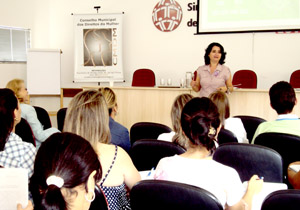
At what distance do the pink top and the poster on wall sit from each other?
9.30 feet

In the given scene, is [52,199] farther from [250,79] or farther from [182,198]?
[250,79]

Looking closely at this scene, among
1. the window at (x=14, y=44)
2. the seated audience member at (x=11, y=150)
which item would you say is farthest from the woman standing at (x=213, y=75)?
the window at (x=14, y=44)

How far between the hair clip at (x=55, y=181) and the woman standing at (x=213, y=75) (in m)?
4.06

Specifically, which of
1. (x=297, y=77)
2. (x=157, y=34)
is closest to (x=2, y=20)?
(x=157, y=34)

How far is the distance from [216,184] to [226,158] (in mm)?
573

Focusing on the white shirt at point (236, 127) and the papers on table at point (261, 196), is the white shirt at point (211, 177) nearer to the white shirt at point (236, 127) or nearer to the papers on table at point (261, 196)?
the papers on table at point (261, 196)

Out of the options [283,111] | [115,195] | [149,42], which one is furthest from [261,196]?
[149,42]

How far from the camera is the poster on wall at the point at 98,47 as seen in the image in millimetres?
7352

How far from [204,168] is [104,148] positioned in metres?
0.57

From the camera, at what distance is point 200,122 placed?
162 cm

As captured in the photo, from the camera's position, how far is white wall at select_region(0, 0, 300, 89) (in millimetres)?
6473

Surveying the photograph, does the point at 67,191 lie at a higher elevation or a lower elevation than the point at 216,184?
higher

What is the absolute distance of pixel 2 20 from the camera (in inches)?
282

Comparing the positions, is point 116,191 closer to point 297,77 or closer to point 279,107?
point 279,107
